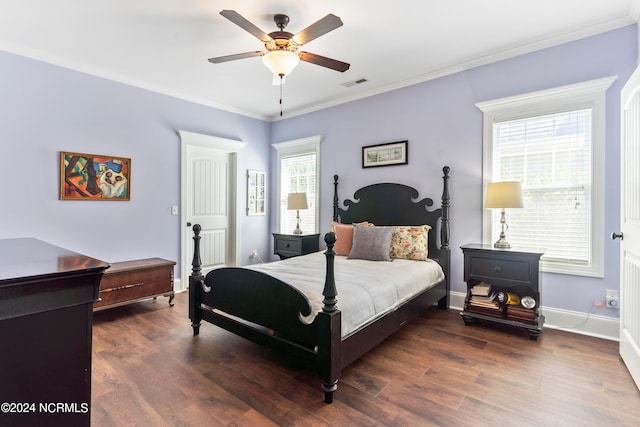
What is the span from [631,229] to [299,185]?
3.92 metres

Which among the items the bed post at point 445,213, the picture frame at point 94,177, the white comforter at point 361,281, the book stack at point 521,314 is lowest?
the book stack at point 521,314

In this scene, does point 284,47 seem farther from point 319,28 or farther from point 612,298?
point 612,298

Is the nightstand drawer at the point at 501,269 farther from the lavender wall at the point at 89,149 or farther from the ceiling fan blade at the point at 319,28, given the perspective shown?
the lavender wall at the point at 89,149

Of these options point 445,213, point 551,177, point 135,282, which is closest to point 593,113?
point 551,177

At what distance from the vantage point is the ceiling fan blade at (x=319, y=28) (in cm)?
205

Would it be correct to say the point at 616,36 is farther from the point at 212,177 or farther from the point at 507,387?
the point at 212,177

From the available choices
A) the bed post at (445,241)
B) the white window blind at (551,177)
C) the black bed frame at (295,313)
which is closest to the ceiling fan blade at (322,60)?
the black bed frame at (295,313)

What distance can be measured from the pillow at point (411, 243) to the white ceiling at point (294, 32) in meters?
1.78

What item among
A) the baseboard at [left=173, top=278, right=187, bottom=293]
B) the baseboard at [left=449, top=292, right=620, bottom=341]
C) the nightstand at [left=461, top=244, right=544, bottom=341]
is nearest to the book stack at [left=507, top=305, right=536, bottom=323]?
the nightstand at [left=461, top=244, right=544, bottom=341]

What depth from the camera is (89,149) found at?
3578 mm

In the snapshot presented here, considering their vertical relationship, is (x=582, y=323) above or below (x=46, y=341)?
below

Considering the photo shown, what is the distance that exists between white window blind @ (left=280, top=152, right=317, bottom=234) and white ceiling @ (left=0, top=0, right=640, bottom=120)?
139cm

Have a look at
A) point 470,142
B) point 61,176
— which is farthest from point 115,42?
point 470,142

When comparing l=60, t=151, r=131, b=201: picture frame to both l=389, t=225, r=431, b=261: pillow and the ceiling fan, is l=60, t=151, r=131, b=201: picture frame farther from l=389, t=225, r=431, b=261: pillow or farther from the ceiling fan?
l=389, t=225, r=431, b=261: pillow
